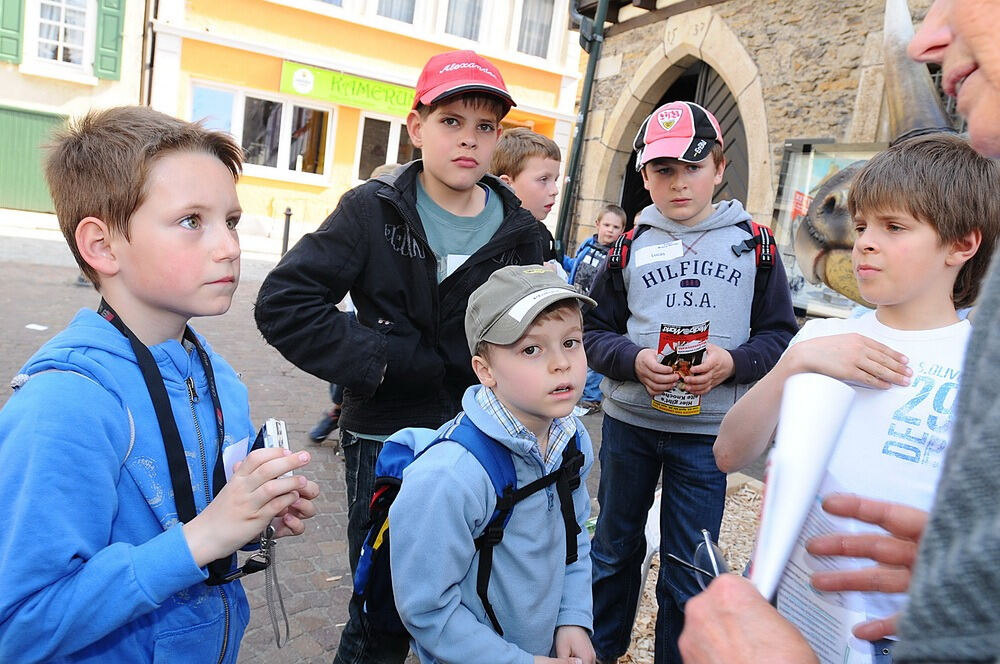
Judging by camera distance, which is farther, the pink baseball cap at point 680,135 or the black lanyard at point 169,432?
the pink baseball cap at point 680,135

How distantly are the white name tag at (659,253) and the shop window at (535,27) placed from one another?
18.7 metres

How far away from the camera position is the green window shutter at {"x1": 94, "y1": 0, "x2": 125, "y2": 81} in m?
16.2

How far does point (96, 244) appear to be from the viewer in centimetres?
152

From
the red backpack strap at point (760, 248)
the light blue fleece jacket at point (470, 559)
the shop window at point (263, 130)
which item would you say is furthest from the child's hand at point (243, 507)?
the shop window at point (263, 130)

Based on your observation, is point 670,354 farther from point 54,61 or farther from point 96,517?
point 54,61

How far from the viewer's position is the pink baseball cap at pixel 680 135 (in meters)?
2.68

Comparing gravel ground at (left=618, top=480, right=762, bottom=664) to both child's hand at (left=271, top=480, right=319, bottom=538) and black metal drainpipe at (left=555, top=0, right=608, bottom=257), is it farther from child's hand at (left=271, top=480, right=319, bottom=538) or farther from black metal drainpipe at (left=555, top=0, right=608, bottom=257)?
black metal drainpipe at (left=555, top=0, right=608, bottom=257)

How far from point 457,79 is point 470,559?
159 cm

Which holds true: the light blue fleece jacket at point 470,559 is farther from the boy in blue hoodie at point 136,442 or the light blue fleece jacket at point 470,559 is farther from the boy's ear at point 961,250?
the boy's ear at point 961,250

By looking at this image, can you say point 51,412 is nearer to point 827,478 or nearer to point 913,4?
point 827,478

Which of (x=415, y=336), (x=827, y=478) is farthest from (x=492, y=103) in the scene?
(x=827, y=478)

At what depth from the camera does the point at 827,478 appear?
54.1 inches

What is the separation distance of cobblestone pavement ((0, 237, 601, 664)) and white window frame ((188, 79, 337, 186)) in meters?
5.10

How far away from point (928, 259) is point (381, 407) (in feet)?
5.32
